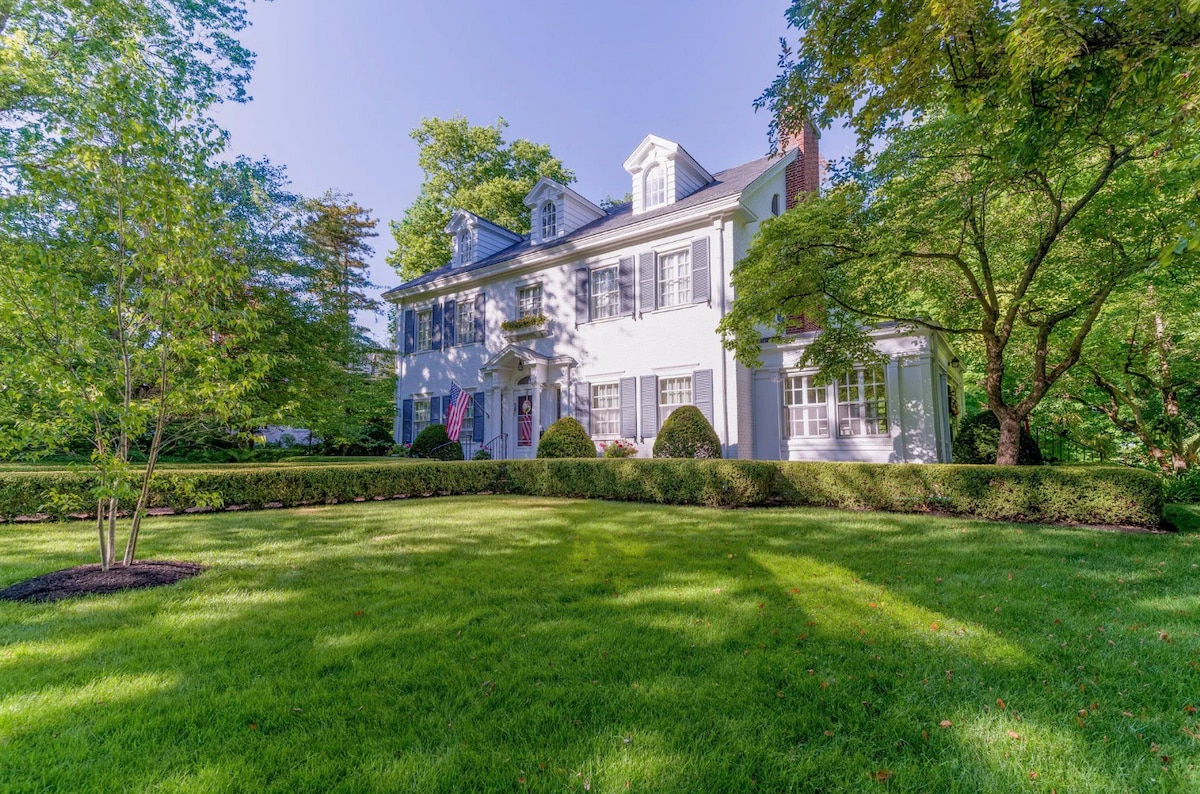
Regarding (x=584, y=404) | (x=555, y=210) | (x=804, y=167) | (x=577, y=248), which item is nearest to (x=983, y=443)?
(x=804, y=167)

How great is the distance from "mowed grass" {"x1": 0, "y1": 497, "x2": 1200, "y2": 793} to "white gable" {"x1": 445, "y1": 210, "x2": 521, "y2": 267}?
14801 mm

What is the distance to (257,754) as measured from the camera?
77.3 inches

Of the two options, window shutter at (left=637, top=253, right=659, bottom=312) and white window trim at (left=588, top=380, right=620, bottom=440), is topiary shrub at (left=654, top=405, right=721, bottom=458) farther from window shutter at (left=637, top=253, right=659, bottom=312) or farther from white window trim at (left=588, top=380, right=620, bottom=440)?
window shutter at (left=637, top=253, right=659, bottom=312)

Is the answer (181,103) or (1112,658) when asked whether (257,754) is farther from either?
(181,103)

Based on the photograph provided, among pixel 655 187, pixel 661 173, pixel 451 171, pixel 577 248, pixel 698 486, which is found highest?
pixel 451 171

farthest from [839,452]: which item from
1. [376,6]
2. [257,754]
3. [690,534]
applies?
[376,6]

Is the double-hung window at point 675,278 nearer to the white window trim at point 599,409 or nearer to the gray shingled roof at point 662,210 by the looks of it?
the gray shingled roof at point 662,210

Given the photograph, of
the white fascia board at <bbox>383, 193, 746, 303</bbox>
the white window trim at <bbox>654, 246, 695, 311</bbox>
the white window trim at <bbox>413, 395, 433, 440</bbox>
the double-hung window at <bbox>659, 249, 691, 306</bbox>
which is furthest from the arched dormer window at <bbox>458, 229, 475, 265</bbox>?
the double-hung window at <bbox>659, 249, 691, 306</bbox>

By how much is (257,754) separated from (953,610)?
4047mm

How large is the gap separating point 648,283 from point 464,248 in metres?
8.31

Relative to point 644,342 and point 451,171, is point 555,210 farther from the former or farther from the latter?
point 451,171

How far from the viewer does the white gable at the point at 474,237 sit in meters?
18.1

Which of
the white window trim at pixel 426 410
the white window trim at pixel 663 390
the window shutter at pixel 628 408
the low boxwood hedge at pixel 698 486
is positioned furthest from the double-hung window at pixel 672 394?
the white window trim at pixel 426 410

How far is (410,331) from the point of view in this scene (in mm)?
18500
